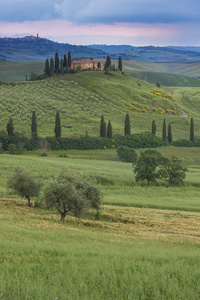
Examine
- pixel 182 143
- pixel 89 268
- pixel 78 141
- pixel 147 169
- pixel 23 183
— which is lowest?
pixel 182 143

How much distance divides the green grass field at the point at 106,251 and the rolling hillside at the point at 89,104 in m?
60.0

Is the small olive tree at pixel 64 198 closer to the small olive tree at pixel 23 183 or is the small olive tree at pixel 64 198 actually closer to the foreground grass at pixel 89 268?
the small olive tree at pixel 23 183

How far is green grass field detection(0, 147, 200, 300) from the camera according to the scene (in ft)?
37.4

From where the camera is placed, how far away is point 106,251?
1609cm

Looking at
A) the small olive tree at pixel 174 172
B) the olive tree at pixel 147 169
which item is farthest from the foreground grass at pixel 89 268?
the small olive tree at pixel 174 172

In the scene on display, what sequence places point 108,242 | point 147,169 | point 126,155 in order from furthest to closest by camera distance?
point 126,155, point 147,169, point 108,242

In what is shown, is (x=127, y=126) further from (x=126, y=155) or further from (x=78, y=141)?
(x=126, y=155)

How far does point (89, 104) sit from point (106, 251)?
114147 mm

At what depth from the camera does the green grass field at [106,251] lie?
448 inches

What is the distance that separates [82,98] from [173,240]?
113 m

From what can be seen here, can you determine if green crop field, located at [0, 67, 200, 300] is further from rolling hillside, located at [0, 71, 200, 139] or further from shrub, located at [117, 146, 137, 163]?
rolling hillside, located at [0, 71, 200, 139]

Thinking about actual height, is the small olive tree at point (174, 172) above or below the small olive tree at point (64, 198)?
below

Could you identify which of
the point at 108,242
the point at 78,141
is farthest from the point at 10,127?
the point at 108,242

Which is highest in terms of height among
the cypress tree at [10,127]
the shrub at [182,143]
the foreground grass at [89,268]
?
the foreground grass at [89,268]
